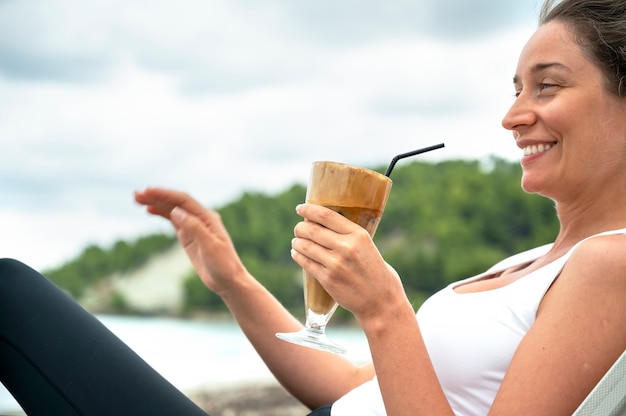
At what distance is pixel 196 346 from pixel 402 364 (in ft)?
56.2

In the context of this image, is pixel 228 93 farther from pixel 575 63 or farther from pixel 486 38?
pixel 575 63

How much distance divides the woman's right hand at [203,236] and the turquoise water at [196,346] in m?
13.4

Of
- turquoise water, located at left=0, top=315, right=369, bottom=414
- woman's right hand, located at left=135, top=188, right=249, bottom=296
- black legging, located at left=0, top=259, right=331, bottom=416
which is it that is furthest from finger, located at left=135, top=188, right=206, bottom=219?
turquoise water, located at left=0, top=315, right=369, bottom=414

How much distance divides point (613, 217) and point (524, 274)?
206 millimetres

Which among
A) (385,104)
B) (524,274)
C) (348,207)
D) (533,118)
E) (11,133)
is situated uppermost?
(11,133)

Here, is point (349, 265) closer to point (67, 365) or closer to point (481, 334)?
point (481, 334)

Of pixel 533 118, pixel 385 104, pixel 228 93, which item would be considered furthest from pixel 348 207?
pixel 228 93

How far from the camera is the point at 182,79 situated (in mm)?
27250

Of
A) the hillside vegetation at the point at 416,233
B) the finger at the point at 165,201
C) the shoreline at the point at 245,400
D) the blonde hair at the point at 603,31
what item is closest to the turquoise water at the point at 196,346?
the hillside vegetation at the point at 416,233

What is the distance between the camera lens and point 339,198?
1.29 m

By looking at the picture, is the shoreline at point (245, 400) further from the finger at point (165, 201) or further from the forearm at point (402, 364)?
the forearm at point (402, 364)

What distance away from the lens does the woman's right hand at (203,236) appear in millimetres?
1795

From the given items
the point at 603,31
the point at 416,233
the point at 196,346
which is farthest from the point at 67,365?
the point at 416,233

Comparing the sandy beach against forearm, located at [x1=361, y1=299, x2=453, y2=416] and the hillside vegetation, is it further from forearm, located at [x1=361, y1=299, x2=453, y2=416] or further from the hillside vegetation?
the hillside vegetation
